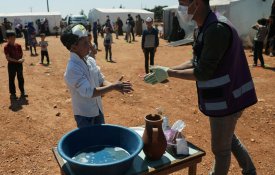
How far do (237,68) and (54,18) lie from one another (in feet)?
97.9

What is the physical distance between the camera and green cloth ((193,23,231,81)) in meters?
2.36

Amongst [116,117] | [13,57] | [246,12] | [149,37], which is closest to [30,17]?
[246,12]

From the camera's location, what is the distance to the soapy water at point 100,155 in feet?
7.65

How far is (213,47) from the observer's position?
7.77ft

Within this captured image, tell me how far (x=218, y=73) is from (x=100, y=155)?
1.21 m

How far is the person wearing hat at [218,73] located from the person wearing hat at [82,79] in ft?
1.98

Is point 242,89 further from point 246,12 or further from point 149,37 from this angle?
point 246,12

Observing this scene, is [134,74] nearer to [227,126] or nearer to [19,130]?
[19,130]

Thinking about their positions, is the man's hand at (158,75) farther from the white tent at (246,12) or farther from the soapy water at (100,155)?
the white tent at (246,12)

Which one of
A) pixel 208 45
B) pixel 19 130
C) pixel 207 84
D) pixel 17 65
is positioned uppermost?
pixel 208 45

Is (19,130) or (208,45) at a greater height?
(208,45)

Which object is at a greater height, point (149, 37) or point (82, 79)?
point (82, 79)

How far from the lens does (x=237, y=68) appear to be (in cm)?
257

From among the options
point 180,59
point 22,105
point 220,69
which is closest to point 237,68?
point 220,69
